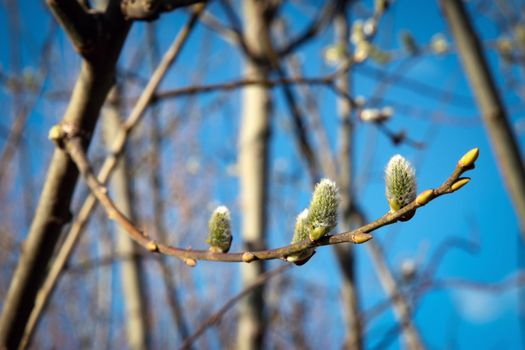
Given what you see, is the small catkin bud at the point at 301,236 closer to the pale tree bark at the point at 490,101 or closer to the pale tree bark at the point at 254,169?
the pale tree bark at the point at 490,101

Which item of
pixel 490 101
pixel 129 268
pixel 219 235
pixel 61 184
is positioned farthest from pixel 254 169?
pixel 219 235

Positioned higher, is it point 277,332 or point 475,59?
point 475,59

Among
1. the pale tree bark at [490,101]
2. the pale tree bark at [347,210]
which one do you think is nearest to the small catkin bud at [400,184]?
the pale tree bark at [490,101]

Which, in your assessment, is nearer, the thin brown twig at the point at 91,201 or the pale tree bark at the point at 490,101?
the thin brown twig at the point at 91,201

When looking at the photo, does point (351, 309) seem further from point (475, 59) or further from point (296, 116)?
point (475, 59)

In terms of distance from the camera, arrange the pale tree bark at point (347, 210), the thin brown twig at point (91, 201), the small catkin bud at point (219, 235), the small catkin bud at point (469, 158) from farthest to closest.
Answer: the pale tree bark at point (347, 210) < the thin brown twig at point (91, 201) < the small catkin bud at point (219, 235) < the small catkin bud at point (469, 158)

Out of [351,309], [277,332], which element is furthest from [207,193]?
[351,309]
